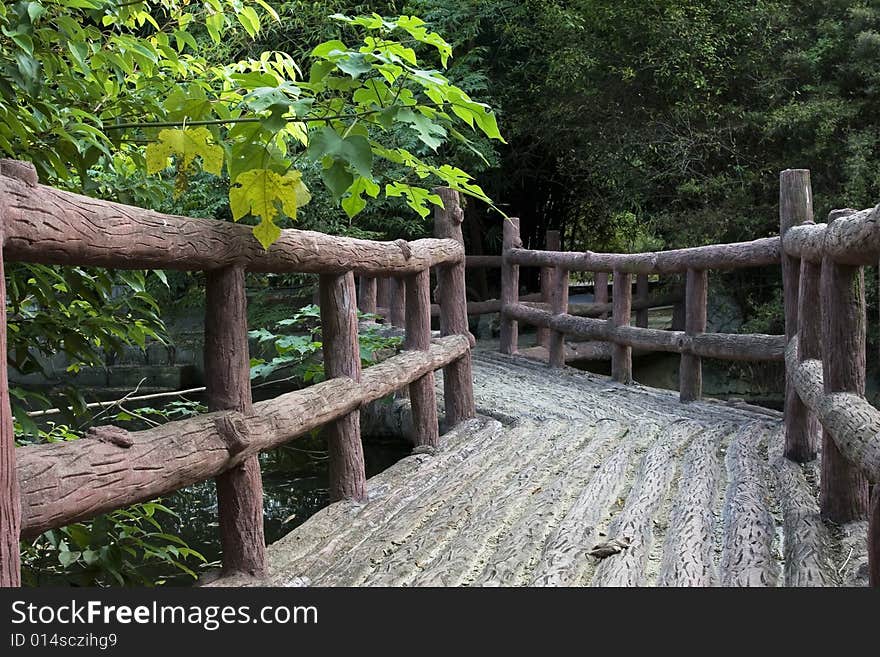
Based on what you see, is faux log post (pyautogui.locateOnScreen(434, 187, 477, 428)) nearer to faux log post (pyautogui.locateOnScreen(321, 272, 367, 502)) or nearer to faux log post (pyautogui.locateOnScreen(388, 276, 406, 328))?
faux log post (pyautogui.locateOnScreen(321, 272, 367, 502))

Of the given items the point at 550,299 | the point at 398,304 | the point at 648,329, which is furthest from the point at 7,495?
the point at 550,299

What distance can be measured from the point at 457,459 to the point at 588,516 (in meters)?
1.16

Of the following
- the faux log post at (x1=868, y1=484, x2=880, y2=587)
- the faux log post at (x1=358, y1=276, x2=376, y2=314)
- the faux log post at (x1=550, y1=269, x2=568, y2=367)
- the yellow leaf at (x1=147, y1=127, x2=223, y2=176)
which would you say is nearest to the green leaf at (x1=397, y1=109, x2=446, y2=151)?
the yellow leaf at (x1=147, y1=127, x2=223, y2=176)

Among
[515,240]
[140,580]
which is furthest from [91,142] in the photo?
[515,240]

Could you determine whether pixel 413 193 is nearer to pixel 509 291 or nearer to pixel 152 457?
pixel 152 457

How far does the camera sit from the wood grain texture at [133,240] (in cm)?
172

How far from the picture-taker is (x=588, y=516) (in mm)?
3268

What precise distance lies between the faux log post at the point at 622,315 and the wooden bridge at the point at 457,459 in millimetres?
1542

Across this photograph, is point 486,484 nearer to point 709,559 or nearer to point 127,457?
point 709,559

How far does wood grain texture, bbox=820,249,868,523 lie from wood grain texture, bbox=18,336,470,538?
1720mm

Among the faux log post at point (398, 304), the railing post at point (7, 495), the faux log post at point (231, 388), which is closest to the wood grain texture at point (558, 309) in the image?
the faux log post at point (398, 304)

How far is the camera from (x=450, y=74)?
1009 cm

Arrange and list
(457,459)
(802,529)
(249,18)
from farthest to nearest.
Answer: (457,459) < (802,529) < (249,18)

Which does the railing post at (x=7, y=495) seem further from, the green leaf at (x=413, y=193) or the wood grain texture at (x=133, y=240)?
the green leaf at (x=413, y=193)
